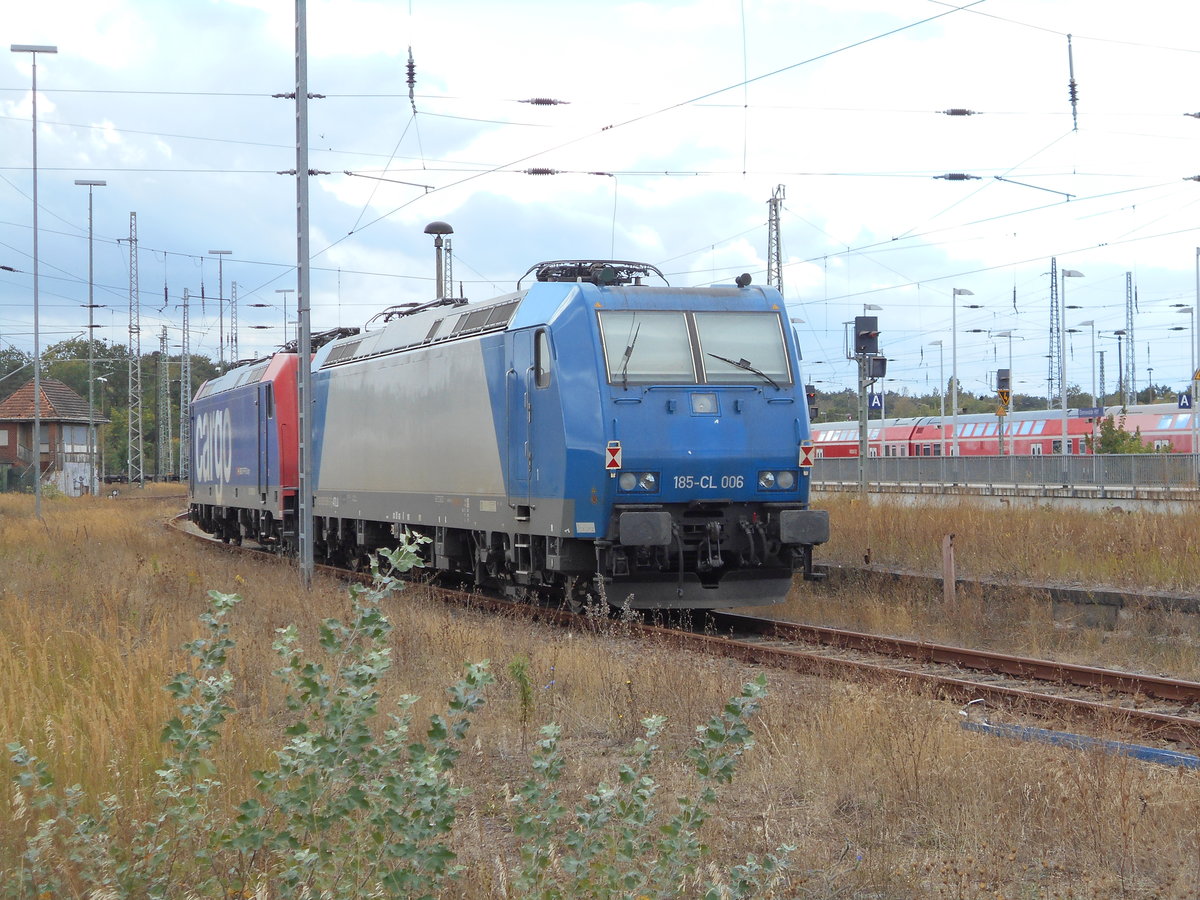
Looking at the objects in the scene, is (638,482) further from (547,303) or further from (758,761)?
(758,761)

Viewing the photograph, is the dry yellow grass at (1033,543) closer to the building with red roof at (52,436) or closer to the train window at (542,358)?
the train window at (542,358)

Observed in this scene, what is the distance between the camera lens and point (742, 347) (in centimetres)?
1314

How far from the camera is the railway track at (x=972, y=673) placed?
8.36 metres

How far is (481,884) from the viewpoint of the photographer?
4.66 m

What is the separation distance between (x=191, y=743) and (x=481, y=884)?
4.04 ft

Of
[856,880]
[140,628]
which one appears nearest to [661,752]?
[856,880]

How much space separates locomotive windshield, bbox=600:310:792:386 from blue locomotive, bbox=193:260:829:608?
0.05 feet

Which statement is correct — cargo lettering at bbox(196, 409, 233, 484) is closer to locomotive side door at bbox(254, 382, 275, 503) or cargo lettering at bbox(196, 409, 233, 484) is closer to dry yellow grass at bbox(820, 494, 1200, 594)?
locomotive side door at bbox(254, 382, 275, 503)

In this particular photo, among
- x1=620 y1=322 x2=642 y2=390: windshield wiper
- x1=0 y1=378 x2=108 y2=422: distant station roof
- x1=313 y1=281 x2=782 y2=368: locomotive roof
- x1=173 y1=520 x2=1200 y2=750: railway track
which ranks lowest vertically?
x1=173 y1=520 x2=1200 y2=750: railway track

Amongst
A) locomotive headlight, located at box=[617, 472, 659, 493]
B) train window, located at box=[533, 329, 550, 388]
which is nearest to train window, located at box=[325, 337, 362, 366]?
train window, located at box=[533, 329, 550, 388]

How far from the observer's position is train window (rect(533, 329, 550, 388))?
12570mm

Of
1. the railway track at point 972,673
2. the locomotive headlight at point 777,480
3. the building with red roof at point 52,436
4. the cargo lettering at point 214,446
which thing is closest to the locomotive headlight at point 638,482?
the locomotive headlight at point 777,480

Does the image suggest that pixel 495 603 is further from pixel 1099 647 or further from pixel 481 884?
pixel 481 884

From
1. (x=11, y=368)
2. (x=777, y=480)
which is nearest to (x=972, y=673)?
(x=777, y=480)
